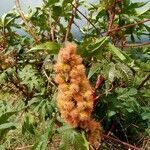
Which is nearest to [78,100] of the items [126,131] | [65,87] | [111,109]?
[65,87]

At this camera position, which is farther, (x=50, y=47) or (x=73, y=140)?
(x=50, y=47)

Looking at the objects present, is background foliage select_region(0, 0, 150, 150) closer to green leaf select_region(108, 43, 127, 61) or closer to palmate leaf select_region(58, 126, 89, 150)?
green leaf select_region(108, 43, 127, 61)

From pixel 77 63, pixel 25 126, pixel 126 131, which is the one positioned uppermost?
pixel 77 63

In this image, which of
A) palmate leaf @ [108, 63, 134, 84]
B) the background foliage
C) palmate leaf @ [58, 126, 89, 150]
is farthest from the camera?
the background foliage

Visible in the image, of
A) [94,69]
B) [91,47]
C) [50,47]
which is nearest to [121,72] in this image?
[94,69]

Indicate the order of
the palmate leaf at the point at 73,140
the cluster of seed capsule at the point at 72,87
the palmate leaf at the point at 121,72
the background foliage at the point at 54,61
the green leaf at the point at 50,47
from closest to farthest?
1. the cluster of seed capsule at the point at 72,87
2. the palmate leaf at the point at 73,140
3. the green leaf at the point at 50,47
4. the palmate leaf at the point at 121,72
5. the background foliage at the point at 54,61

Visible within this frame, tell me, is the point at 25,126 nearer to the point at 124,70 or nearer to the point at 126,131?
the point at 124,70

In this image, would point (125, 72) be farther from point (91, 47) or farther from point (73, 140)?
point (73, 140)

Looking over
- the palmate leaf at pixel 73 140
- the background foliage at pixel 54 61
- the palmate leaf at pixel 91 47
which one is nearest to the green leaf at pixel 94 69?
the background foliage at pixel 54 61

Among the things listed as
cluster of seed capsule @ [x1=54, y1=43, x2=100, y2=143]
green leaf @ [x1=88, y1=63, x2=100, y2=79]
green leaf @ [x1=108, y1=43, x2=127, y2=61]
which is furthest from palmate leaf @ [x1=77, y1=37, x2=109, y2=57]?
cluster of seed capsule @ [x1=54, y1=43, x2=100, y2=143]

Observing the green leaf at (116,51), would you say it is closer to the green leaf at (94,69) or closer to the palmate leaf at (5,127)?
the green leaf at (94,69)

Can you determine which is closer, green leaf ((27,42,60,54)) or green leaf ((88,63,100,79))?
green leaf ((27,42,60,54))
